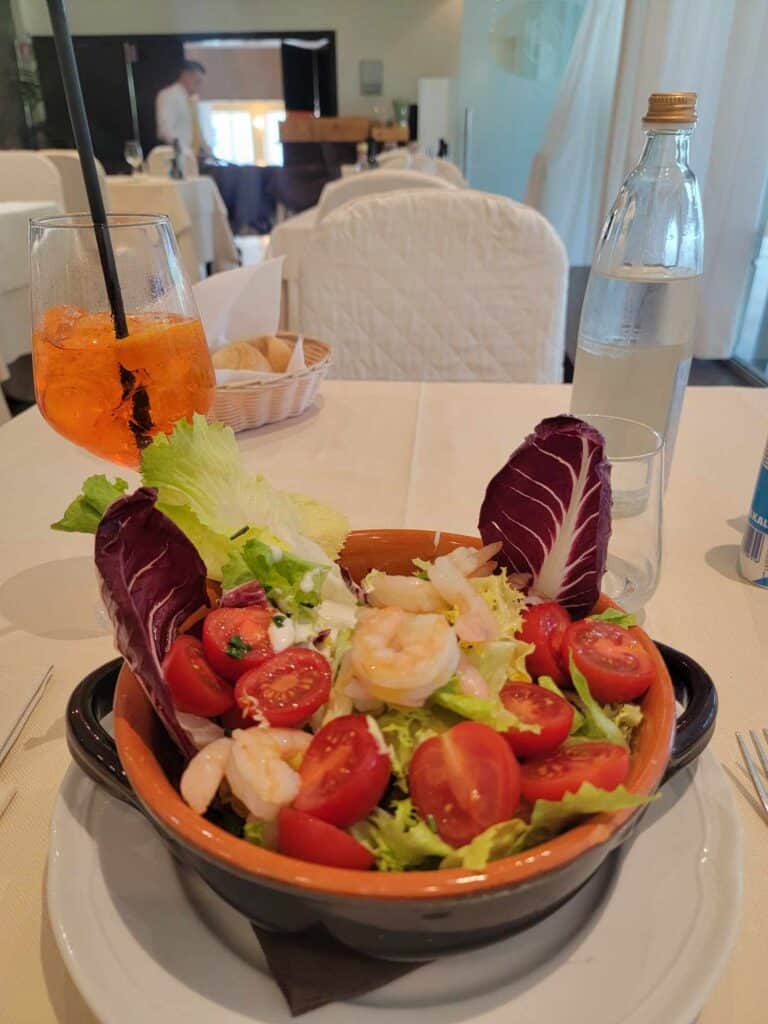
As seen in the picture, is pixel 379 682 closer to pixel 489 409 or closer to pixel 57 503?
pixel 57 503

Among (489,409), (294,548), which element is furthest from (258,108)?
(294,548)

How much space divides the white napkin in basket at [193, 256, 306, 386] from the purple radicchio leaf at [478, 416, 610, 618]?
538 millimetres

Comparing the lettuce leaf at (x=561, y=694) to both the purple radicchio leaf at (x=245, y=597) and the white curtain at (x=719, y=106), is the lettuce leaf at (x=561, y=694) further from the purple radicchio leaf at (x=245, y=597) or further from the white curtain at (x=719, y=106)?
the white curtain at (x=719, y=106)

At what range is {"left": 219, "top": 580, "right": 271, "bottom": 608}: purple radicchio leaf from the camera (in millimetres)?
431

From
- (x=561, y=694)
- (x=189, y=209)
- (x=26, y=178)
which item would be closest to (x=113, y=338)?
(x=561, y=694)

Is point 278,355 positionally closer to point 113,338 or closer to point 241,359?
point 241,359

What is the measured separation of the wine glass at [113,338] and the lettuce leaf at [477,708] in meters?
0.41

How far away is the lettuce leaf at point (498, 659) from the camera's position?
406 millimetres

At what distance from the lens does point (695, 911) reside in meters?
0.37

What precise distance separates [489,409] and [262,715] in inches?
31.6

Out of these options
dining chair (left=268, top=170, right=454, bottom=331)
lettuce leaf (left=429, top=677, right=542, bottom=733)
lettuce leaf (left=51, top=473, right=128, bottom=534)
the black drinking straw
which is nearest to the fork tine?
lettuce leaf (left=429, top=677, right=542, bottom=733)

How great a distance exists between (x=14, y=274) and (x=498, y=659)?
3.29m

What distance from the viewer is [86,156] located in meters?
0.59

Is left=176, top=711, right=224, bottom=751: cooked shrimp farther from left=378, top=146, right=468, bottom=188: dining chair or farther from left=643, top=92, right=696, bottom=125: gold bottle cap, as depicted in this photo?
left=378, top=146, right=468, bottom=188: dining chair
